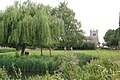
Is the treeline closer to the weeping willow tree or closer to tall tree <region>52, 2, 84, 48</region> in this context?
the weeping willow tree

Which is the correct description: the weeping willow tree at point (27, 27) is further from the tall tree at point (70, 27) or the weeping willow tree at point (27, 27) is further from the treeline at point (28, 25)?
the tall tree at point (70, 27)

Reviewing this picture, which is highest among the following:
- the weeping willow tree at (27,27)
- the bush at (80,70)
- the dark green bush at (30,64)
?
the weeping willow tree at (27,27)

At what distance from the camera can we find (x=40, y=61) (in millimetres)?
18625

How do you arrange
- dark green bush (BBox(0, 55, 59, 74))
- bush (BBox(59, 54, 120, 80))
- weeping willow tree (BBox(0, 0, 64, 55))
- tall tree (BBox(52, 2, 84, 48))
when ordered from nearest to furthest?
bush (BBox(59, 54, 120, 80))
dark green bush (BBox(0, 55, 59, 74))
weeping willow tree (BBox(0, 0, 64, 55))
tall tree (BBox(52, 2, 84, 48))

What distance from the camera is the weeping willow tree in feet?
69.9

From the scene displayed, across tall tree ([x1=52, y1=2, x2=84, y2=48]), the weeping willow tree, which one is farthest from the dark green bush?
tall tree ([x1=52, y1=2, x2=84, y2=48])

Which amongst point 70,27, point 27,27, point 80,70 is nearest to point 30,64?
point 27,27

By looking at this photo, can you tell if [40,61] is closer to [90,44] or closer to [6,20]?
[6,20]

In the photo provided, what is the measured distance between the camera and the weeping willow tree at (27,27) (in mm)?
21312

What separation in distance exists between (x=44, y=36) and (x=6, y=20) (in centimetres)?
299

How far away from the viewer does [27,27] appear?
2125cm

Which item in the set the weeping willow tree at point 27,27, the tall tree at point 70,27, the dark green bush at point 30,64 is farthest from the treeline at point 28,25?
the tall tree at point 70,27

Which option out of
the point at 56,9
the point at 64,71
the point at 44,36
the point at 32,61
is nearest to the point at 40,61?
the point at 32,61

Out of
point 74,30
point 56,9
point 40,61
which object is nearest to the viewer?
point 40,61
